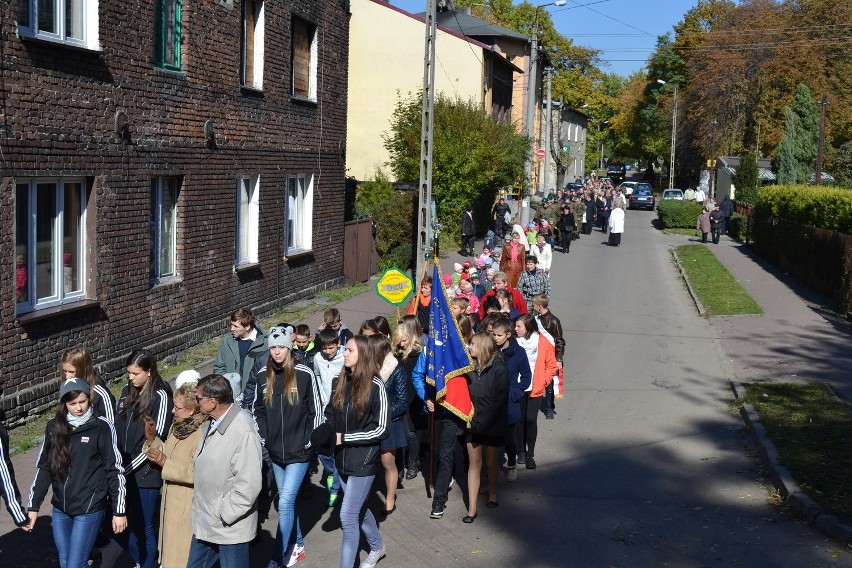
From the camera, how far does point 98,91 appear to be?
1278cm

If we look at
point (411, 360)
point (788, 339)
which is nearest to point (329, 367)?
point (411, 360)

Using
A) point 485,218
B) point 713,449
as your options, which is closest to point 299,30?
point 713,449

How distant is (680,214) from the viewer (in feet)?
153

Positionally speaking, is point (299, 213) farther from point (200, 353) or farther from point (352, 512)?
point (352, 512)

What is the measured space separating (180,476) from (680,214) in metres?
42.6

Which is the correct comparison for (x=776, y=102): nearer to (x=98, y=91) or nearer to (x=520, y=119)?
(x=520, y=119)

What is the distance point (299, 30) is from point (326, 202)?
12.5 ft

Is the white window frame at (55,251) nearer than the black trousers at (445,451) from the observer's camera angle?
No

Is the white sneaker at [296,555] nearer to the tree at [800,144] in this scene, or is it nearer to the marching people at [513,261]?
the marching people at [513,261]

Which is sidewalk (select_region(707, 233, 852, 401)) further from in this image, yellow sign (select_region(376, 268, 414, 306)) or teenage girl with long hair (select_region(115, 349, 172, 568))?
teenage girl with long hair (select_region(115, 349, 172, 568))

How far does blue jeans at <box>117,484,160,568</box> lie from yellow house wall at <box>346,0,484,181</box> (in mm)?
30302

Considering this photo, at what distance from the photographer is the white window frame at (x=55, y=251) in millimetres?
11703

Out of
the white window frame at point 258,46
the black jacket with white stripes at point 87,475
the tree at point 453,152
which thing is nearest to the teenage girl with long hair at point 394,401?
the black jacket with white stripes at point 87,475

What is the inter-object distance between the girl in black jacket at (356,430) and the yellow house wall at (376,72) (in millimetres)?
29581
